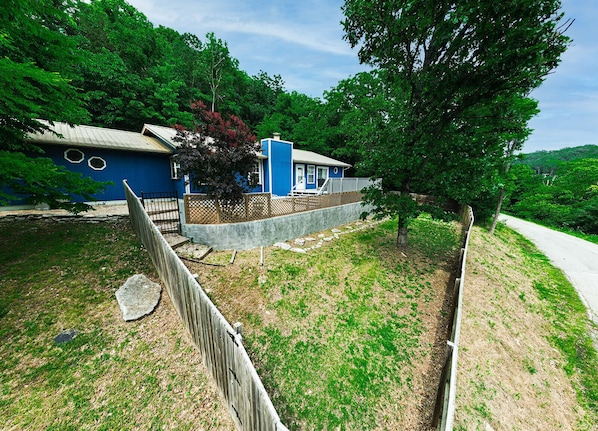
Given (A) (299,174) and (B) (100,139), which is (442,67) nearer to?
(A) (299,174)

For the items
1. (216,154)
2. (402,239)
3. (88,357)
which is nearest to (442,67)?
(402,239)

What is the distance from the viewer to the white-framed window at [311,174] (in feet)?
56.4

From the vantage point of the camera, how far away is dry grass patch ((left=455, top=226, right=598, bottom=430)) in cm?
342

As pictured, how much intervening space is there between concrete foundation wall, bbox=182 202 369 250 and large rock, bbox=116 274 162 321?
228 centimetres

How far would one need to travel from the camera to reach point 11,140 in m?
5.05

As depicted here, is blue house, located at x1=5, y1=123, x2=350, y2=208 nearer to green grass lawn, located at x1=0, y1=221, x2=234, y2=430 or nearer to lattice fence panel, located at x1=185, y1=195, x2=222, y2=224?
lattice fence panel, located at x1=185, y1=195, x2=222, y2=224

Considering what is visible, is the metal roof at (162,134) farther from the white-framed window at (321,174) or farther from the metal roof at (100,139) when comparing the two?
the white-framed window at (321,174)

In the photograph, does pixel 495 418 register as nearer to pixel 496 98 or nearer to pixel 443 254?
pixel 443 254

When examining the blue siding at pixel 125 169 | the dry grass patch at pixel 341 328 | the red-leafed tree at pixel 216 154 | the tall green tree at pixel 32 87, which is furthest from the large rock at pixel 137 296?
the blue siding at pixel 125 169

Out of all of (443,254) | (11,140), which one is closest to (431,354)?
(443,254)

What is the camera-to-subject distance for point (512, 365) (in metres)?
4.24

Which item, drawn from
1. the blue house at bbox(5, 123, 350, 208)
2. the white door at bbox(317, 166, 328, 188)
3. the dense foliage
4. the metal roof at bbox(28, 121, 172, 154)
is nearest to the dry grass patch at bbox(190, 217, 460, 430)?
the blue house at bbox(5, 123, 350, 208)

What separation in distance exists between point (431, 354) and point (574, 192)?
41002mm

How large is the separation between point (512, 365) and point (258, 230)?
7.22m
